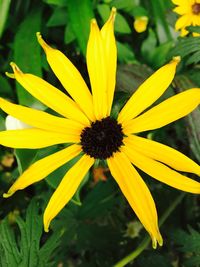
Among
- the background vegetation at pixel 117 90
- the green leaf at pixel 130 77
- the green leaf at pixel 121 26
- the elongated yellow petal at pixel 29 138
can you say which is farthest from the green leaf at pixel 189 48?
the elongated yellow petal at pixel 29 138

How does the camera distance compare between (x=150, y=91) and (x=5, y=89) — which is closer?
(x=150, y=91)

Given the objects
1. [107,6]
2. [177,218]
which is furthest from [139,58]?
[177,218]

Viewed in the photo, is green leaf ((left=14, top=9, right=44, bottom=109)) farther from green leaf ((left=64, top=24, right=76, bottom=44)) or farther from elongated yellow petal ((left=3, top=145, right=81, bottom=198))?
elongated yellow petal ((left=3, top=145, right=81, bottom=198))

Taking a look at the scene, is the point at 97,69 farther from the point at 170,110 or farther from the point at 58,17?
the point at 58,17

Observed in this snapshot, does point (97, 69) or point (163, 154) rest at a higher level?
point (97, 69)

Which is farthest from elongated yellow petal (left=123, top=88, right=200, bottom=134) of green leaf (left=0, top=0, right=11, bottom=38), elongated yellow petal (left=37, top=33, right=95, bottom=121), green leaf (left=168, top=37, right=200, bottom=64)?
green leaf (left=0, top=0, right=11, bottom=38)

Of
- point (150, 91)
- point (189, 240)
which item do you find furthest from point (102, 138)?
point (189, 240)
